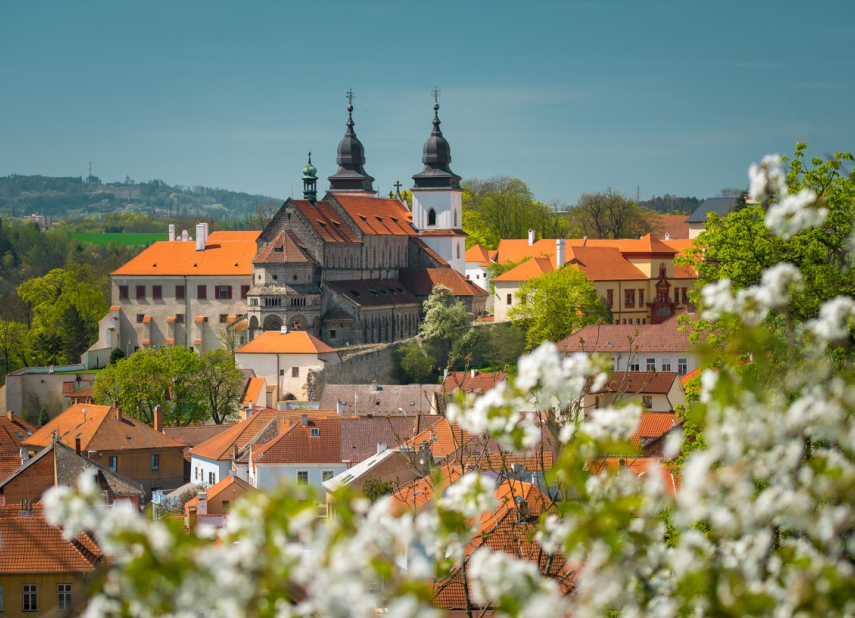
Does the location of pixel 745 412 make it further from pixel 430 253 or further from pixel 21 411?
pixel 430 253

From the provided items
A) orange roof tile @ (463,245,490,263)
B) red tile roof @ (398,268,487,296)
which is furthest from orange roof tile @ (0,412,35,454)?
orange roof tile @ (463,245,490,263)

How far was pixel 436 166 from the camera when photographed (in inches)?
3401

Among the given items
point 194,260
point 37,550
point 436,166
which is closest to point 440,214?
point 436,166

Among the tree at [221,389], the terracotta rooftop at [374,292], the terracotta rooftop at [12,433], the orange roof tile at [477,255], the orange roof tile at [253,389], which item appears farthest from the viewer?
the orange roof tile at [477,255]

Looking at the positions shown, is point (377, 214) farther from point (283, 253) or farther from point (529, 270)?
point (283, 253)

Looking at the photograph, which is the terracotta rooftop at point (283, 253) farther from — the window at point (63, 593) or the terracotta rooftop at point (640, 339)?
the window at point (63, 593)

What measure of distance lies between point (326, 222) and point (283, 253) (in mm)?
5684

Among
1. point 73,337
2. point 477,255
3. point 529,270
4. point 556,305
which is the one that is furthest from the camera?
point 477,255

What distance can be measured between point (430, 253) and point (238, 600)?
76.4 metres

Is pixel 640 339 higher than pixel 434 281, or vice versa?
pixel 434 281

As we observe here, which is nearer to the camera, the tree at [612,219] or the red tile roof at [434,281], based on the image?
the red tile roof at [434,281]

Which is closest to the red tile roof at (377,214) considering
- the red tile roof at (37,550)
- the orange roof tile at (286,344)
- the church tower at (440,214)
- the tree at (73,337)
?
the church tower at (440,214)

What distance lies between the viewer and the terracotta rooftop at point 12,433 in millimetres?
49250

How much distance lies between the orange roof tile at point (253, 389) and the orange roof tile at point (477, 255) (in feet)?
113
